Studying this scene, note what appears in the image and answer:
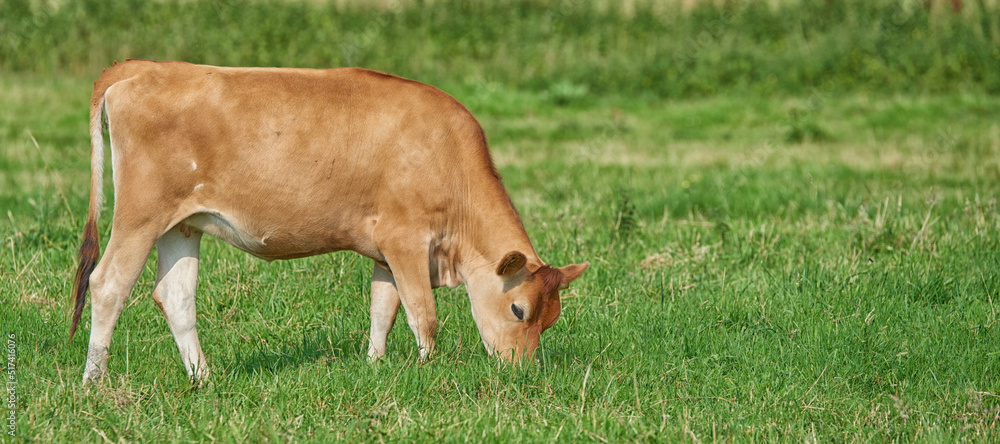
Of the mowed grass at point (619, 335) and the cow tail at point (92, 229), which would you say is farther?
the cow tail at point (92, 229)

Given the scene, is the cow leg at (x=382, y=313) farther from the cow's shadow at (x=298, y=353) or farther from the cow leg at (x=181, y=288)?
the cow leg at (x=181, y=288)

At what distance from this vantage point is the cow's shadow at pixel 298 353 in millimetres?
5082

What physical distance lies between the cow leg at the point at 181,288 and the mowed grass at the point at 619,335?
0.53 ft

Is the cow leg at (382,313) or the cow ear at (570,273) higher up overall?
the cow ear at (570,273)

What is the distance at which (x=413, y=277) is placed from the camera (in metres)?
5.03

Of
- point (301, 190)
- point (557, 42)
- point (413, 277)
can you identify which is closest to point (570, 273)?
point (413, 277)

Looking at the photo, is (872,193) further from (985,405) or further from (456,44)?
(456,44)

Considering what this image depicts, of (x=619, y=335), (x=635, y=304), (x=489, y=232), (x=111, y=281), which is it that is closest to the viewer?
(x=111, y=281)

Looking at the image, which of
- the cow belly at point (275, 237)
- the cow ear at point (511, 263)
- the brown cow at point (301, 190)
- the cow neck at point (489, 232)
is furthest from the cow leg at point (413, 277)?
the cow ear at point (511, 263)

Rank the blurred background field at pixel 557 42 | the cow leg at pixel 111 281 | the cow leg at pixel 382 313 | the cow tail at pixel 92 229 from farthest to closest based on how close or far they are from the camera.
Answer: the blurred background field at pixel 557 42 → the cow leg at pixel 382 313 → the cow tail at pixel 92 229 → the cow leg at pixel 111 281

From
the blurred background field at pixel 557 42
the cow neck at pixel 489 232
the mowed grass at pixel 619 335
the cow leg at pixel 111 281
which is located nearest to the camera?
the mowed grass at pixel 619 335

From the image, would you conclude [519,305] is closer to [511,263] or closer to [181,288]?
[511,263]

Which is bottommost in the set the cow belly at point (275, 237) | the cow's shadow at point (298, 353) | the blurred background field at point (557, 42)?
the blurred background field at point (557, 42)

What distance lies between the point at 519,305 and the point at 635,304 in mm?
1274
